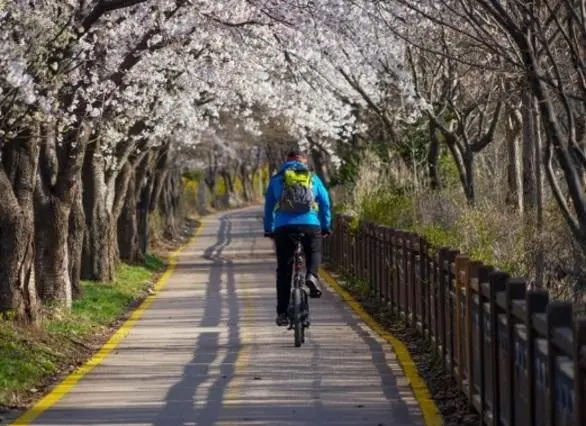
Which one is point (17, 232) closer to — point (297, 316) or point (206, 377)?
point (297, 316)

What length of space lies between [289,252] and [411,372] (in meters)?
2.62

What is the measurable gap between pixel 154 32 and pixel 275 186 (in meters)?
5.12

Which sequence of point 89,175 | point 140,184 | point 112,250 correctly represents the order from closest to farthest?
point 89,175 < point 112,250 < point 140,184

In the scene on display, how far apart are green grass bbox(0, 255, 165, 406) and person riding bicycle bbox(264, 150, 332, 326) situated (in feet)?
8.45

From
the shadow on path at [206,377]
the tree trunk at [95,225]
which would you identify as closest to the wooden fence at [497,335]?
the shadow on path at [206,377]

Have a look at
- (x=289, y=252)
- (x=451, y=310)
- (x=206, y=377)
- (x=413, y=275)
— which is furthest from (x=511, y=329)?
(x=413, y=275)

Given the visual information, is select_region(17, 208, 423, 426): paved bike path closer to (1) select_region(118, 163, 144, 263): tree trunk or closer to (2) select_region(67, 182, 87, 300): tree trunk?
(2) select_region(67, 182, 87, 300): tree trunk

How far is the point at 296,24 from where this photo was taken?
18.6 m

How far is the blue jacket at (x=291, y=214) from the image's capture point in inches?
617

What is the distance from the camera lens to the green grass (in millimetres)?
13336

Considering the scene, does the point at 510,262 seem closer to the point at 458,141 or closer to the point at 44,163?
the point at 44,163

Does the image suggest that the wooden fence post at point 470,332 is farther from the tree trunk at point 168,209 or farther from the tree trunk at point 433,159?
the tree trunk at point 168,209

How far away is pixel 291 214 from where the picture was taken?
15.7 meters

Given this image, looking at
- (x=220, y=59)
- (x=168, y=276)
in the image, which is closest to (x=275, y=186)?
(x=220, y=59)
